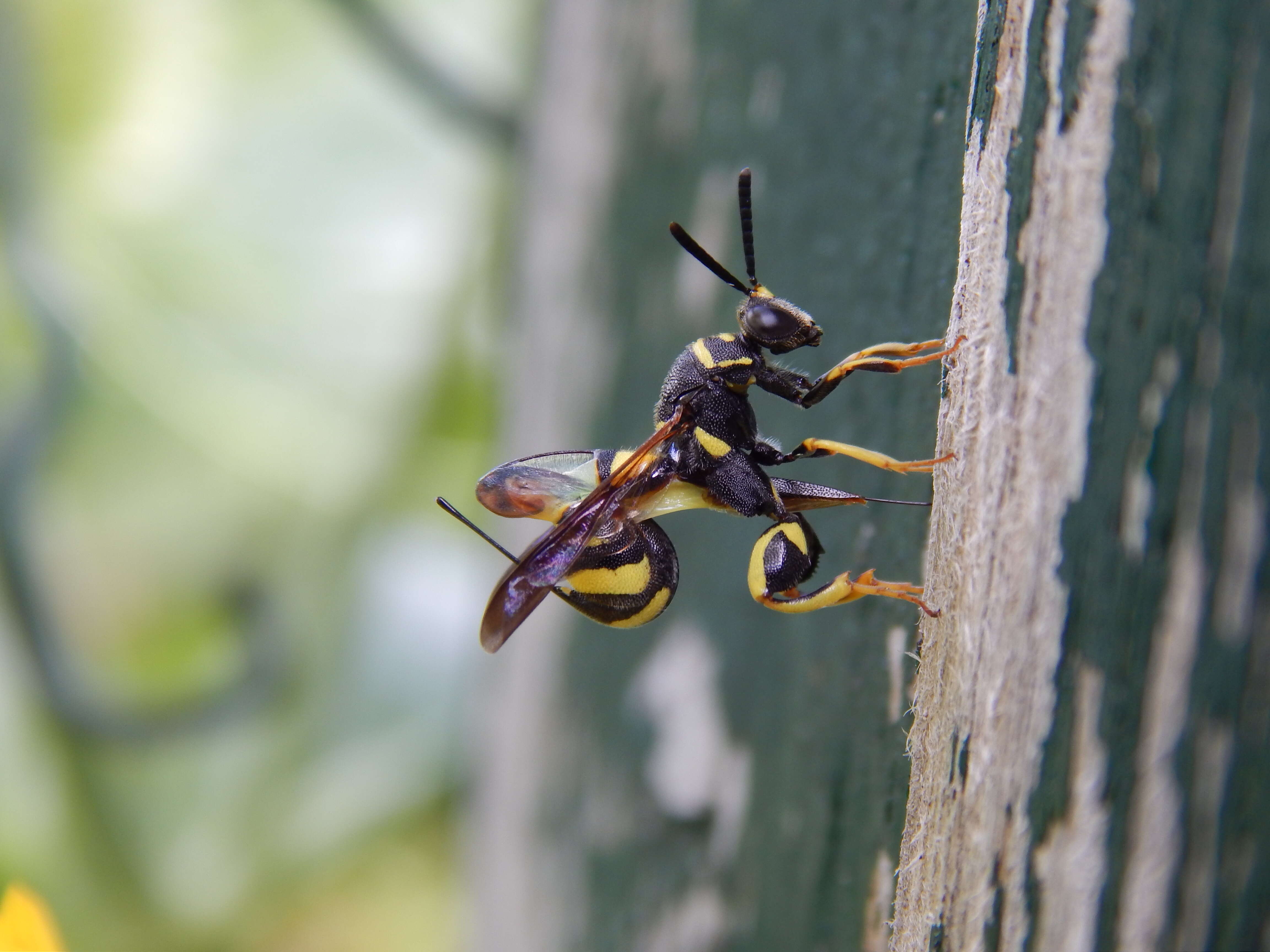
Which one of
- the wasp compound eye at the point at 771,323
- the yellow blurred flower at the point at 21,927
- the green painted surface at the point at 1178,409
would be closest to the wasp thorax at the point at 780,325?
the wasp compound eye at the point at 771,323

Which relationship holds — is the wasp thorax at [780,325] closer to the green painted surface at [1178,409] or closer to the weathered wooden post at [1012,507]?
the weathered wooden post at [1012,507]

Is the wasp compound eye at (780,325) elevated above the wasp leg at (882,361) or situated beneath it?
elevated above

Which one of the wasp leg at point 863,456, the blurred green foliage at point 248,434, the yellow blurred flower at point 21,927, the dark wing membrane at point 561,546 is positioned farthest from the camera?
the blurred green foliage at point 248,434

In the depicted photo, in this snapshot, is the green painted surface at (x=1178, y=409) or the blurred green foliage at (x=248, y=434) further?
the blurred green foliage at (x=248, y=434)

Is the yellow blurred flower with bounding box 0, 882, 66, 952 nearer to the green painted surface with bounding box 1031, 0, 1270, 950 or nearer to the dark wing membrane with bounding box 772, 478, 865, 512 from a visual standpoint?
the green painted surface with bounding box 1031, 0, 1270, 950

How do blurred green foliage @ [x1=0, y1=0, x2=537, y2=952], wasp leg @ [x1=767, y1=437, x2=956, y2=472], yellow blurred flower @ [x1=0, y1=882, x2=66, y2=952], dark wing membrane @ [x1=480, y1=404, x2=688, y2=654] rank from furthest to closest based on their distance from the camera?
blurred green foliage @ [x1=0, y1=0, x2=537, y2=952] → dark wing membrane @ [x1=480, y1=404, x2=688, y2=654] → wasp leg @ [x1=767, y1=437, x2=956, y2=472] → yellow blurred flower @ [x1=0, y1=882, x2=66, y2=952]

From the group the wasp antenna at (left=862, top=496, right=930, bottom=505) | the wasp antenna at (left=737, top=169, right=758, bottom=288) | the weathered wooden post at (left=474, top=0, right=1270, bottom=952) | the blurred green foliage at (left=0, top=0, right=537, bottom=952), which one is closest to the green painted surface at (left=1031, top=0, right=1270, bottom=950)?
the weathered wooden post at (left=474, top=0, right=1270, bottom=952)

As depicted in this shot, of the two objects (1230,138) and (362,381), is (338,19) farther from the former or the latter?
(1230,138)

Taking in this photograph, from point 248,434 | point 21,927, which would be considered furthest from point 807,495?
point 248,434

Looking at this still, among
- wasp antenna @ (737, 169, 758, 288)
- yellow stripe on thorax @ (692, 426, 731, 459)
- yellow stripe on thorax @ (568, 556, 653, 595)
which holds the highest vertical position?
wasp antenna @ (737, 169, 758, 288)

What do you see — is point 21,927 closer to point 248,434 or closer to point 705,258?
point 705,258
